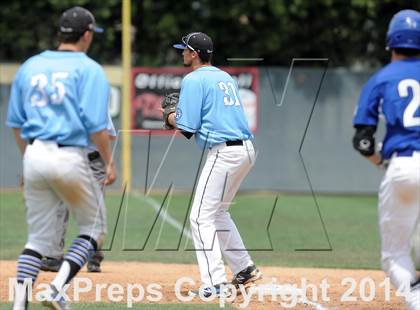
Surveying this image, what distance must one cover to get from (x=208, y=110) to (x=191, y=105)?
0.18 meters

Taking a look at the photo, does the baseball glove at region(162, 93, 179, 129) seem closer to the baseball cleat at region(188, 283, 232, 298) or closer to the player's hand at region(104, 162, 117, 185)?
the baseball cleat at region(188, 283, 232, 298)

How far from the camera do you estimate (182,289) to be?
9188 mm

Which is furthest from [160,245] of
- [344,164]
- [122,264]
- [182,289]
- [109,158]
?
[344,164]

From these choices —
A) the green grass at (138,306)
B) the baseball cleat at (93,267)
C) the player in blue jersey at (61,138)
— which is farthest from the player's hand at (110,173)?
the baseball cleat at (93,267)

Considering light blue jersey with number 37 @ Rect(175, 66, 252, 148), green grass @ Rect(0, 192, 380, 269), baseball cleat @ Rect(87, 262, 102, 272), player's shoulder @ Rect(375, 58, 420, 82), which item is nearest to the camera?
player's shoulder @ Rect(375, 58, 420, 82)

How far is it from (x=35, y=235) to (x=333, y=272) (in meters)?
5.03

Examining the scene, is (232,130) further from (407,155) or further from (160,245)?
(160,245)

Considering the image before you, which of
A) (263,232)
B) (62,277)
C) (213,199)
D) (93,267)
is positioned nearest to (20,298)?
(62,277)

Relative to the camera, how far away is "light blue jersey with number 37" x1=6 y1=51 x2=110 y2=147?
22.2 ft

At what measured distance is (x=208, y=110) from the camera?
8617 millimetres

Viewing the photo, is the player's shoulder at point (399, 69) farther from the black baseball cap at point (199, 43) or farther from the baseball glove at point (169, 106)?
the baseball glove at point (169, 106)

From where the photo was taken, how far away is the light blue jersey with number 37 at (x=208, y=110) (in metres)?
8.53

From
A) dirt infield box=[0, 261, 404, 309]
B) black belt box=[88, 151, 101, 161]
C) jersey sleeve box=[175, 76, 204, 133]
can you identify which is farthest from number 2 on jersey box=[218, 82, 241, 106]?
dirt infield box=[0, 261, 404, 309]

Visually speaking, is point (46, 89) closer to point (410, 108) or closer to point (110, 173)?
point (110, 173)
